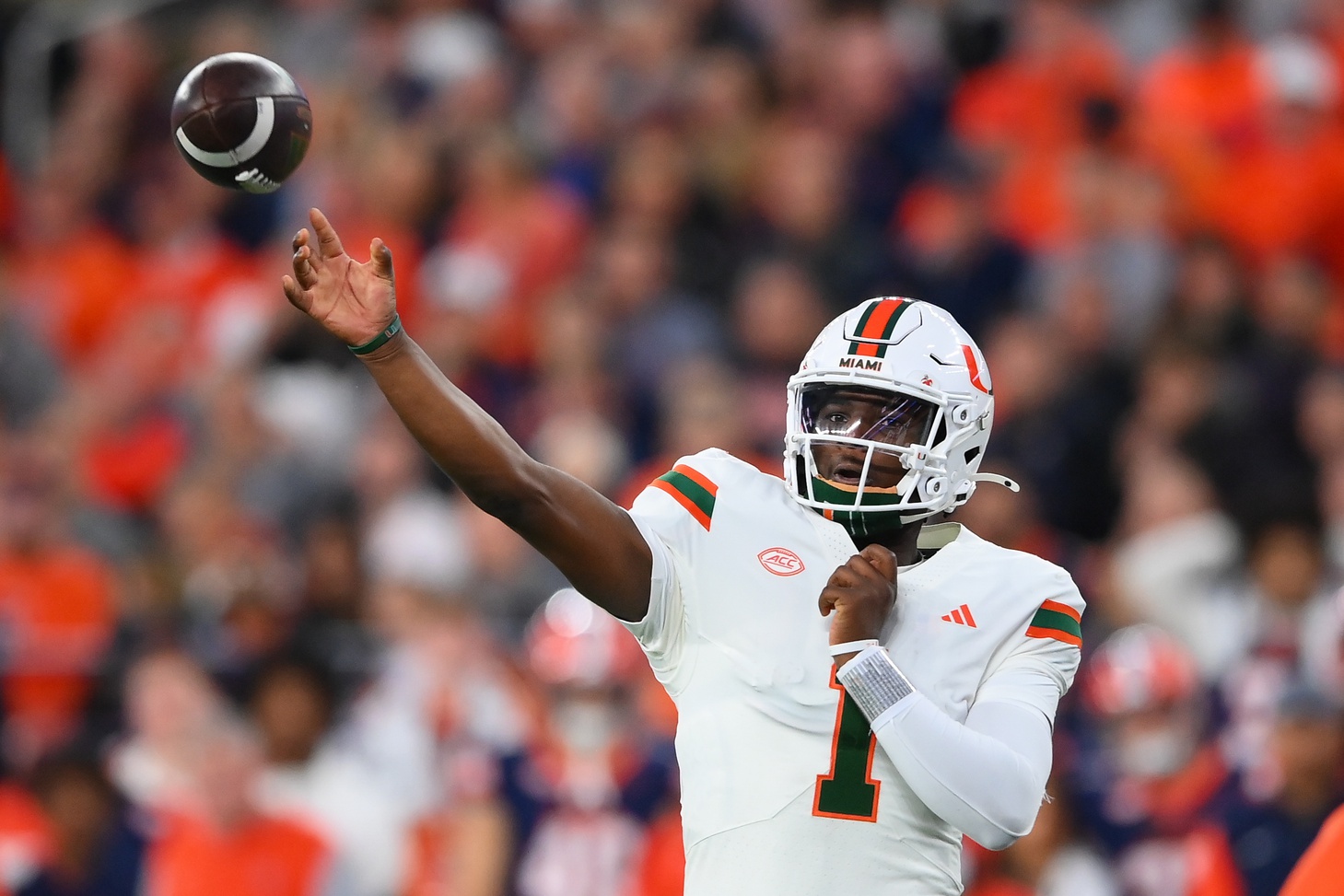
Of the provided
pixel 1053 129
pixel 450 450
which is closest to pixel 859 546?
pixel 450 450

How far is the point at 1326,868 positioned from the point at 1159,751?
7.38ft

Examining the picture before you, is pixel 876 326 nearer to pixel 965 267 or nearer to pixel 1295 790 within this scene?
pixel 1295 790

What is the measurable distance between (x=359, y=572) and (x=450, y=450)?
15.8 feet

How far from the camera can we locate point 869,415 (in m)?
3.55

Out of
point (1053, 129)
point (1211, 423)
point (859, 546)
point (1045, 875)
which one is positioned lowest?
point (1045, 875)

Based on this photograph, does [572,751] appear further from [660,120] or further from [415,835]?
[660,120]

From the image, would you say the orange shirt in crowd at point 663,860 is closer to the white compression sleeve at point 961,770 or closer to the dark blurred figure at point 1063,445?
the dark blurred figure at point 1063,445

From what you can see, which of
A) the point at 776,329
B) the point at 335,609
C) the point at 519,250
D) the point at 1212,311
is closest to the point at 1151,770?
the point at 1212,311

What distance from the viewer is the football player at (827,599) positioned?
3250 millimetres

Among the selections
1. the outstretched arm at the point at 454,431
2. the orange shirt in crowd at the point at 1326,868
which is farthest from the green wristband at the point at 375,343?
the orange shirt in crowd at the point at 1326,868

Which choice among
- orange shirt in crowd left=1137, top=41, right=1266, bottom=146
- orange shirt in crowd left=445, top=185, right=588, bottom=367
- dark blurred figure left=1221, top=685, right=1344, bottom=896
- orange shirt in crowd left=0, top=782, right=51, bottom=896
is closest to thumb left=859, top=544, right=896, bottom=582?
dark blurred figure left=1221, top=685, right=1344, bottom=896

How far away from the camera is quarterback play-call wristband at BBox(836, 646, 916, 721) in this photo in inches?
129

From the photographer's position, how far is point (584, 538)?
3291mm

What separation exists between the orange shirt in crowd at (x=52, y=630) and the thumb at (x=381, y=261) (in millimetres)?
4386
